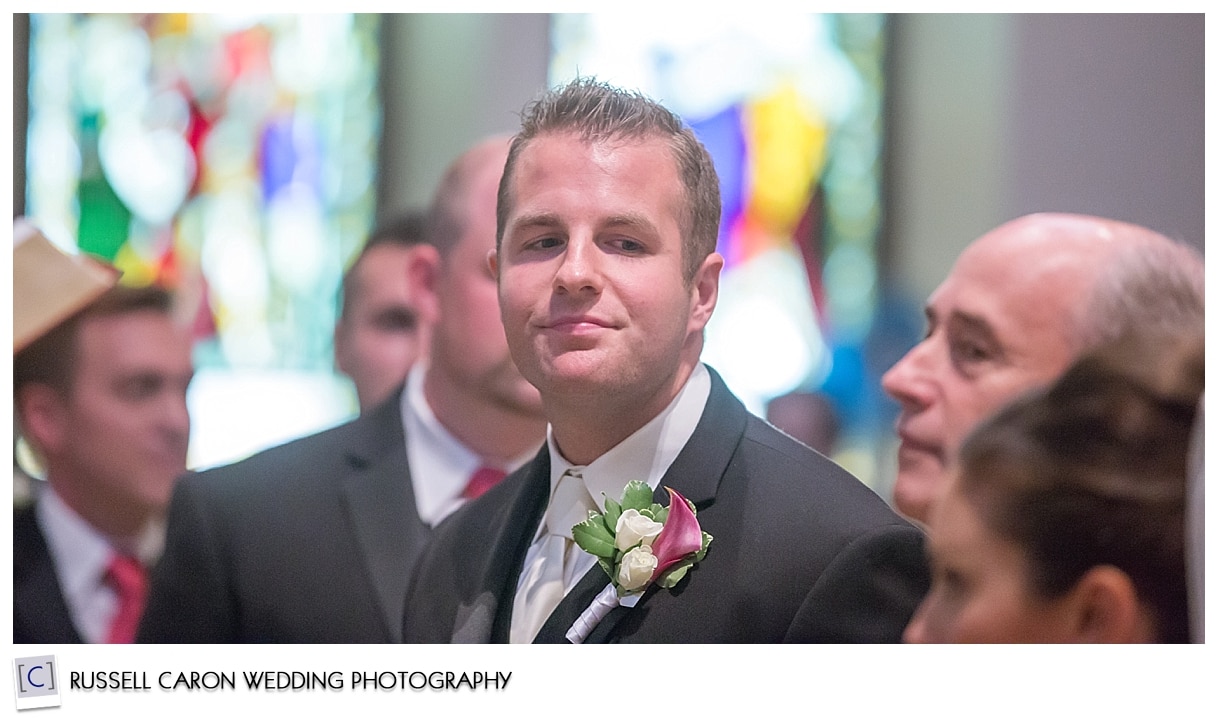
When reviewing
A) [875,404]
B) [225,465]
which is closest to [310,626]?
[225,465]

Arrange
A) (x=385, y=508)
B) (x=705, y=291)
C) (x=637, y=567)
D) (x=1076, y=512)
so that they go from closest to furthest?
(x=637, y=567) → (x=1076, y=512) → (x=705, y=291) → (x=385, y=508)

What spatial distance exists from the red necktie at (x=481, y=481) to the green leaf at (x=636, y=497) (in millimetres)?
426

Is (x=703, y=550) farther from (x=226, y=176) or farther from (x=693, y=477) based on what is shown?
(x=226, y=176)

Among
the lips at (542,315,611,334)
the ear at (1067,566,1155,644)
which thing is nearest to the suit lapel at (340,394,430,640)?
the lips at (542,315,611,334)

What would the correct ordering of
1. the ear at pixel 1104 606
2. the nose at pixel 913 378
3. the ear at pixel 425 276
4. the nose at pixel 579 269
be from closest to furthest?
the ear at pixel 1104 606 → the nose at pixel 579 269 → the nose at pixel 913 378 → the ear at pixel 425 276

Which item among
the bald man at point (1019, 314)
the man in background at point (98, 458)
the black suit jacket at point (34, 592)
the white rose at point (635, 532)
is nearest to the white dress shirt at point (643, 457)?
the white rose at point (635, 532)

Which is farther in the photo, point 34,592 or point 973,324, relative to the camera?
point 34,592

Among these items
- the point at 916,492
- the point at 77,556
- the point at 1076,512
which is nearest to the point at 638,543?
the point at 916,492

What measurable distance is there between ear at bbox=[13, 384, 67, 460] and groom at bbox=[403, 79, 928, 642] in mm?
1278

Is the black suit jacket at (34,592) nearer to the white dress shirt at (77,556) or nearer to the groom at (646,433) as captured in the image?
the white dress shirt at (77,556)

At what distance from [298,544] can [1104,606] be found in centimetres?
212

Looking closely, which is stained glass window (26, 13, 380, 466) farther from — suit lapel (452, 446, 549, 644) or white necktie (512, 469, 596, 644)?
white necktie (512, 469, 596, 644)
